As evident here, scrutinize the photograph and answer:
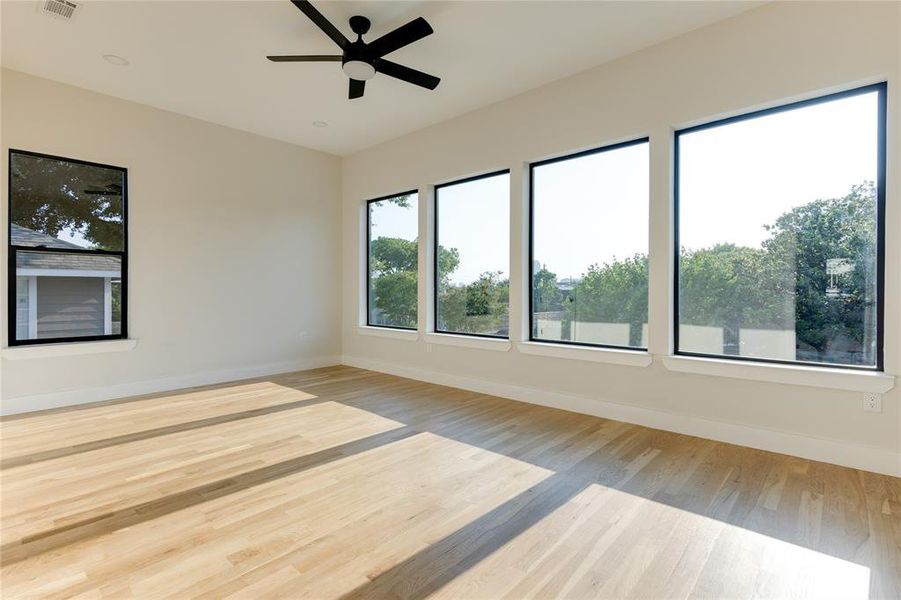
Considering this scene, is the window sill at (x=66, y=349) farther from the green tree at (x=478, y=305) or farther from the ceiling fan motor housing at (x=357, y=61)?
the ceiling fan motor housing at (x=357, y=61)

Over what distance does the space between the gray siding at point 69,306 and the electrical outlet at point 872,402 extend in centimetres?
659

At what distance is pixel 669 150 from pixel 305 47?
3.14 m

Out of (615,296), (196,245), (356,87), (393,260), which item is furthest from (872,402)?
(196,245)

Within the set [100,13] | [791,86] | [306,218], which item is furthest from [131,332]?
[791,86]

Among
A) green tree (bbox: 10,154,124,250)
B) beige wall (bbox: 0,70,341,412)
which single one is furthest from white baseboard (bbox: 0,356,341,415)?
green tree (bbox: 10,154,124,250)

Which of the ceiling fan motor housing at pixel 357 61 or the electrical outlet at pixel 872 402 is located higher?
the ceiling fan motor housing at pixel 357 61

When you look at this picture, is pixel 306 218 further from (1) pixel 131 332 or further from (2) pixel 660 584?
(2) pixel 660 584

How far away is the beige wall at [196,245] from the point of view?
4.21 metres

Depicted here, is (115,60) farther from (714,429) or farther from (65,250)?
(714,429)

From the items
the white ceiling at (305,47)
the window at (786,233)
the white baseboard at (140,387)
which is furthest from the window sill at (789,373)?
the white baseboard at (140,387)

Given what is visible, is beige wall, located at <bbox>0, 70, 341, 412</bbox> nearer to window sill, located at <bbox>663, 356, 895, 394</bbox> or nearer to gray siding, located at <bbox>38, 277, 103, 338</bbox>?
gray siding, located at <bbox>38, 277, 103, 338</bbox>

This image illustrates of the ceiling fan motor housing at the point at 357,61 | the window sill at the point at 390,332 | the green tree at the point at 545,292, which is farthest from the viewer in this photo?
the window sill at the point at 390,332

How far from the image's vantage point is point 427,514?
7.25 feet

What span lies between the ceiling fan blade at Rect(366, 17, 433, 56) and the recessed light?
7.85 ft
